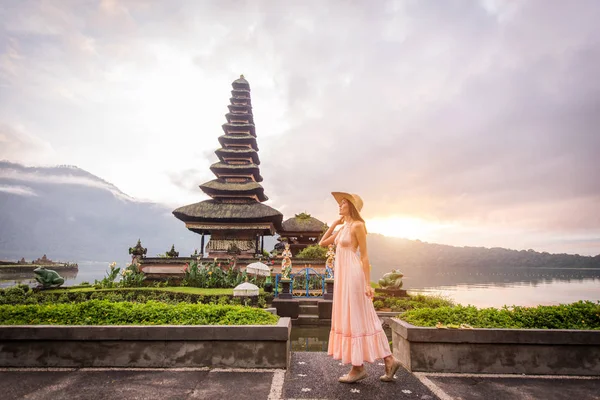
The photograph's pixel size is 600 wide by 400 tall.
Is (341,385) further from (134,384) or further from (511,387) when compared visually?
(134,384)

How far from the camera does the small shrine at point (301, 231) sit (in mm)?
28734

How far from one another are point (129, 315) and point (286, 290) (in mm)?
8759

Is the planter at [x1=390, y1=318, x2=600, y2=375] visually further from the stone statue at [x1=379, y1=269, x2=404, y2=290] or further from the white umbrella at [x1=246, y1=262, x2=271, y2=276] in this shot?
the stone statue at [x1=379, y1=269, x2=404, y2=290]

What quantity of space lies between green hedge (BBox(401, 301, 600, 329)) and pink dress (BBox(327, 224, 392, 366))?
50.7 inches

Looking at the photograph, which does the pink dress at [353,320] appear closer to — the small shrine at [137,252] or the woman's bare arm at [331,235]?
the woman's bare arm at [331,235]

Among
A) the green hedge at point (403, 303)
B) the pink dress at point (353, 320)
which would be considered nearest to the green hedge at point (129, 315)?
the pink dress at point (353, 320)

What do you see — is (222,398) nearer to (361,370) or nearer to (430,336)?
(361,370)

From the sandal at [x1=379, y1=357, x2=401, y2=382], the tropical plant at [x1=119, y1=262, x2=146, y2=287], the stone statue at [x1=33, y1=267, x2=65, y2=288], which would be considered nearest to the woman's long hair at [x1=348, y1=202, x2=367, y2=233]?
the sandal at [x1=379, y1=357, x2=401, y2=382]

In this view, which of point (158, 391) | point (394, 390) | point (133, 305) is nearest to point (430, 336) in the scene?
point (394, 390)

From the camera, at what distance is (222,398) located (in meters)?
3.60

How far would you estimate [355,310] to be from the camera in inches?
159

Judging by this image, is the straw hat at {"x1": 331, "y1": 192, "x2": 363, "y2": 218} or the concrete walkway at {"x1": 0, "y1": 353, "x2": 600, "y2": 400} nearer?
the concrete walkway at {"x1": 0, "y1": 353, "x2": 600, "y2": 400}

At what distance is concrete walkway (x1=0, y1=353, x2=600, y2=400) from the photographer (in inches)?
146

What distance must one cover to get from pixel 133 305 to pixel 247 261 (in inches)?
599
